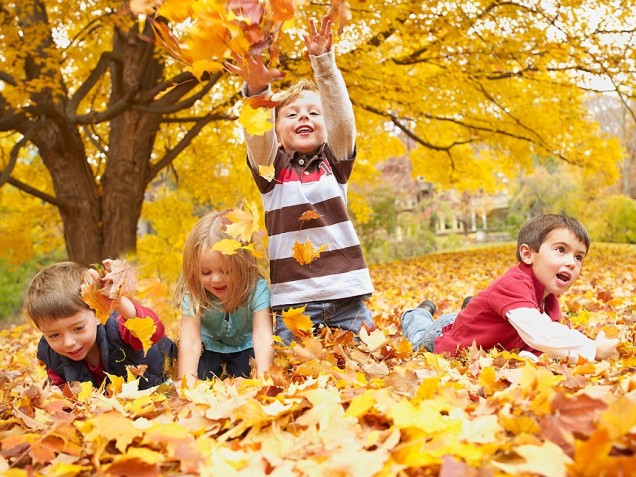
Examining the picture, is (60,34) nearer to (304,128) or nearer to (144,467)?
(304,128)

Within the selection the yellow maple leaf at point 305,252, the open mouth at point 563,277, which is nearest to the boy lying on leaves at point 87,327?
the yellow maple leaf at point 305,252

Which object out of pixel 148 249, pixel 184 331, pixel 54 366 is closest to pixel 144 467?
pixel 184 331

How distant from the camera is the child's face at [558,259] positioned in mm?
2703

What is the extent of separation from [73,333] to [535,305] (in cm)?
197

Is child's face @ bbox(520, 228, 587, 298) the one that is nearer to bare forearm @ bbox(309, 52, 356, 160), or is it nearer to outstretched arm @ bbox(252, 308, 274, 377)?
bare forearm @ bbox(309, 52, 356, 160)

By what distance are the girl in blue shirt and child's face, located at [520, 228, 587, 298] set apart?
1251 millimetres

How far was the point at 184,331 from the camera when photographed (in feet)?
9.84

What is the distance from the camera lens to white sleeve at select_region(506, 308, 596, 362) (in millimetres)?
2412

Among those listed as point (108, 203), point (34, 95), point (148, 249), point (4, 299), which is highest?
point (34, 95)

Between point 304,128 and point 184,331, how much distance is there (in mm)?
1122

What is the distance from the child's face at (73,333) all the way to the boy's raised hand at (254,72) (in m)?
1.21

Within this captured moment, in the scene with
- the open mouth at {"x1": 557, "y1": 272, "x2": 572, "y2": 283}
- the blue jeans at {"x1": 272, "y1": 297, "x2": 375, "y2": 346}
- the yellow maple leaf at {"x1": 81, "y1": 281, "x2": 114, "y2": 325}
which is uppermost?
the yellow maple leaf at {"x1": 81, "y1": 281, "x2": 114, "y2": 325}

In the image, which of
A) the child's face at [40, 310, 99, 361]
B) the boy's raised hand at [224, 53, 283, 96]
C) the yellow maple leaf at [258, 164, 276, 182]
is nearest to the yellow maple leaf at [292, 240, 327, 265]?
the yellow maple leaf at [258, 164, 276, 182]

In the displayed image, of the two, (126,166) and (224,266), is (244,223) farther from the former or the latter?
(126,166)
